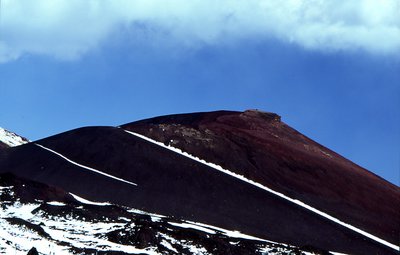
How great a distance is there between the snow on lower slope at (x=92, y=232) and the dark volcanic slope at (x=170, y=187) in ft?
13.0

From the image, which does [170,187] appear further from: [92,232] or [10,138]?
[10,138]

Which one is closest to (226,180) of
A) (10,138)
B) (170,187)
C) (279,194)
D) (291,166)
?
(279,194)

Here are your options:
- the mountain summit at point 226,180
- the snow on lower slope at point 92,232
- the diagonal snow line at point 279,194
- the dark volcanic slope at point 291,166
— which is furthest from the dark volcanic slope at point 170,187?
the snow on lower slope at point 92,232

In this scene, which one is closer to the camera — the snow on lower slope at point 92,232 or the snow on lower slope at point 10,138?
the snow on lower slope at point 92,232

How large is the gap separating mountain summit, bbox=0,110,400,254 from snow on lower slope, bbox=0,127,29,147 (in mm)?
42205

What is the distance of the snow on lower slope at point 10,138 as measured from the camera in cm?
11882

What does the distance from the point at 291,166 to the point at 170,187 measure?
1676 centimetres

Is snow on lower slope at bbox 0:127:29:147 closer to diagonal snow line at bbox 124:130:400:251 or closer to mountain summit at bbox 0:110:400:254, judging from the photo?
mountain summit at bbox 0:110:400:254

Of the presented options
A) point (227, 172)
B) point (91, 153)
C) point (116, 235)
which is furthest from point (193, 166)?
point (116, 235)

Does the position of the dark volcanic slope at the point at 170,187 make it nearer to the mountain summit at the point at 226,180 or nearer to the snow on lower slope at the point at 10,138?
the mountain summit at the point at 226,180

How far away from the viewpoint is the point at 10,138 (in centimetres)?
12644

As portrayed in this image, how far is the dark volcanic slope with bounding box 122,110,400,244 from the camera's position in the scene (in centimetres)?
6331

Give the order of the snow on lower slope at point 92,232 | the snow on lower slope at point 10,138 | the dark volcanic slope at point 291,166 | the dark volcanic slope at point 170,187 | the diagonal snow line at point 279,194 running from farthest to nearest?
1. the snow on lower slope at point 10,138
2. the dark volcanic slope at point 291,166
3. the diagonal snow line at point 279,194
4. the dark volcanic slope at point 170,187
5. the snow on lower slope at point 92,232

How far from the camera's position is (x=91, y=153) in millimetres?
69500
